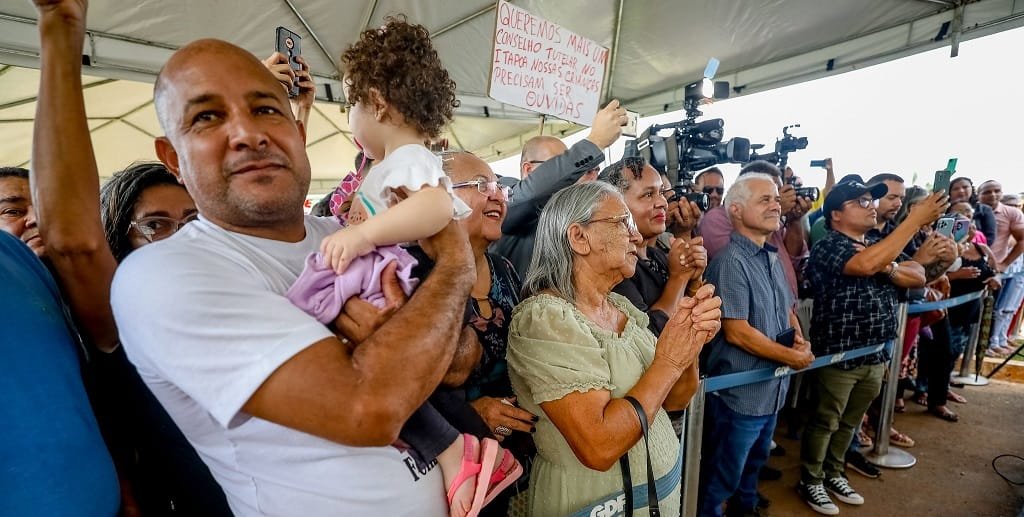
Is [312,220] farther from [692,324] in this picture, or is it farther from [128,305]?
[692,324]

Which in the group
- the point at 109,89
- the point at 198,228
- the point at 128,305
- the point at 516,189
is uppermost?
the point at 109,89

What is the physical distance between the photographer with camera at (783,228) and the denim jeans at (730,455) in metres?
1.02

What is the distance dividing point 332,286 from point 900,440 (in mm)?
5173

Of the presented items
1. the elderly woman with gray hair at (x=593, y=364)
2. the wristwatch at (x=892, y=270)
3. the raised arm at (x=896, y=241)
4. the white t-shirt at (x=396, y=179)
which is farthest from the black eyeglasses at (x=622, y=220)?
the wristwatch at (x=892, y=270)

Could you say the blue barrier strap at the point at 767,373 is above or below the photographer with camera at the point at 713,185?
below

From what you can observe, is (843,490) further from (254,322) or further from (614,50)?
(614,50)

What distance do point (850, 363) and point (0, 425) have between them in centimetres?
396

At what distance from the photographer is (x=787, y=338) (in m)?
2.51

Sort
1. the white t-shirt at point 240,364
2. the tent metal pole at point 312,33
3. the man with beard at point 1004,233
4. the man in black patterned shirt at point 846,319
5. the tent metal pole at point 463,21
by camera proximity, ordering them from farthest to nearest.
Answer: the man with beard at point 1004,233, the tent metal pole at point 463,21, the tent metal pole at point 312,33, the man in black patterned shirt at point 846,319, the white t-shirt at point 240,364

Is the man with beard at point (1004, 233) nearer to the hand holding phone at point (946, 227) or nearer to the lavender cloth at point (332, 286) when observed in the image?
the hand holding phone at point (946, 227)

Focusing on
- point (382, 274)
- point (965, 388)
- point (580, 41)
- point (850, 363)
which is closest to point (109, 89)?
point (580, 41)

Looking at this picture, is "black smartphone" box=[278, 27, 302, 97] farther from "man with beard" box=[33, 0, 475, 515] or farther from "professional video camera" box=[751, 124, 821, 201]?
"professional video camera" box=[751, 124, 821, 201]

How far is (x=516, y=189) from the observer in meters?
2.34

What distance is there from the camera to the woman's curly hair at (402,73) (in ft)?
4.27
